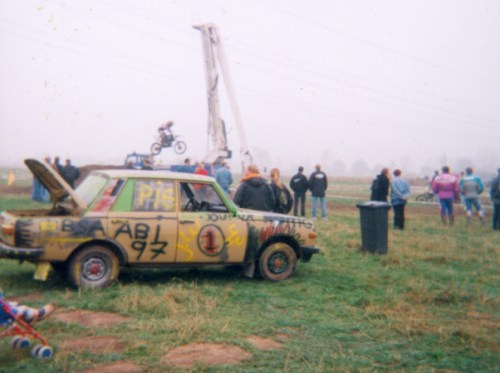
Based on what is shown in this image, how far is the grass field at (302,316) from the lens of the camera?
5.01 metres

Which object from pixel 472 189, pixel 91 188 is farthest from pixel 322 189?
pixel 91 188

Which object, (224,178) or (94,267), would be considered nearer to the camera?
(94,267)

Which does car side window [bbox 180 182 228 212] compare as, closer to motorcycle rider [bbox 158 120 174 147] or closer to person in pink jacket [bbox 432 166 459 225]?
person in pink jacket [bbox 432 166 459 225]

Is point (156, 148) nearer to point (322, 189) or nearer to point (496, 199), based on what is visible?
point (322, 189)

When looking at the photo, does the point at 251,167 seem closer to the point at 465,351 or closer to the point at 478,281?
the point at 478,281

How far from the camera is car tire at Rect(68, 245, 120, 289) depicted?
23.6 ft

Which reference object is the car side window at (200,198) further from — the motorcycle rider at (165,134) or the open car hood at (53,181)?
the motorcycle rider at (165,134)

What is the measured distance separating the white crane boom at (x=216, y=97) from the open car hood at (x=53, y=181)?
55.5ft

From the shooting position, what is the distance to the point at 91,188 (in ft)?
25.7

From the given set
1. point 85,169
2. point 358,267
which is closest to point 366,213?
point 358,267

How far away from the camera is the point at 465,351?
546 centimetres

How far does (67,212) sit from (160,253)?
141cm

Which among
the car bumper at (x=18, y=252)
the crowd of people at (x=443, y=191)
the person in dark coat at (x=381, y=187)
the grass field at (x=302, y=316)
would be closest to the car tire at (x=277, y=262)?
the grass field at (x=302, y=316)

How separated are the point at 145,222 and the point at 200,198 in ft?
3.82
